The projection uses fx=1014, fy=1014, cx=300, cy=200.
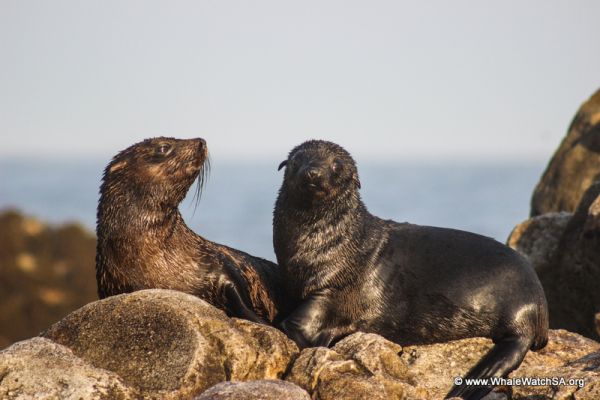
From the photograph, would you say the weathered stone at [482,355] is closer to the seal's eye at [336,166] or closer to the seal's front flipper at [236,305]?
the seal's front flipper at [236,305]

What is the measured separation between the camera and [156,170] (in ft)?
29.3

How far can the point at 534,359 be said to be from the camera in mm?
8430

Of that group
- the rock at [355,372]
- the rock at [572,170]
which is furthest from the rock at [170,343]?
the rock at [572,170]

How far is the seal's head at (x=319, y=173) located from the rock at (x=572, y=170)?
5405 mm

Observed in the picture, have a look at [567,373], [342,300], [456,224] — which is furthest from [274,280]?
[456,224]

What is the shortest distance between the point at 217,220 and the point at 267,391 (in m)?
63.5

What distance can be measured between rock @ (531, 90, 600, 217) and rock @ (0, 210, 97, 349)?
33.5ft

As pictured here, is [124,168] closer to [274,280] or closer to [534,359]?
[274,280]

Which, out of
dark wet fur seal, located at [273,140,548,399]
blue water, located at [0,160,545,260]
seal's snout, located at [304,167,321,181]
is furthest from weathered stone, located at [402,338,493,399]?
blue water, located at [0,160,545,260]

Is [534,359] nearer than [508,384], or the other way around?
[508,384]

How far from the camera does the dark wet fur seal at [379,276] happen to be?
844cm

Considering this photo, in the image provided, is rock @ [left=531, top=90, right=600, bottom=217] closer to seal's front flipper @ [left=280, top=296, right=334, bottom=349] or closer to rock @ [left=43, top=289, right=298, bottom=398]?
seal's front flipper @ [left=280, top=296, right=334, bottom=349]

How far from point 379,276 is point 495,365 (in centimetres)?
128

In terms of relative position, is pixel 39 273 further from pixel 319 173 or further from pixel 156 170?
pixel 319 173
